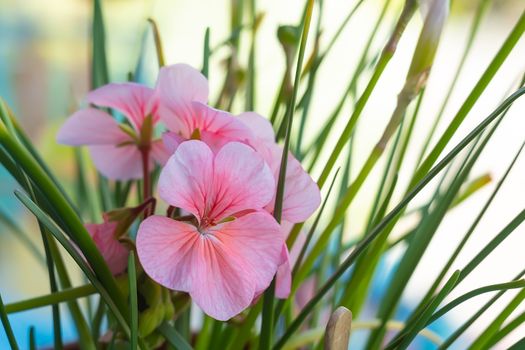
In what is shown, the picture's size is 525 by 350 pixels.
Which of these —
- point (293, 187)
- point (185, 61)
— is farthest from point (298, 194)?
point (185, 61)

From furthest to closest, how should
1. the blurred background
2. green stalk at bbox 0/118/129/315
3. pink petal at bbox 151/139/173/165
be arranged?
the blurred background < pink petal at bbox 151/139/173/165 < green stalk at bbox 0/118/129/315

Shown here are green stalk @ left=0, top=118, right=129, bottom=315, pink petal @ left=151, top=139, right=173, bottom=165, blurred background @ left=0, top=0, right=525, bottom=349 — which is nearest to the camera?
green stalk @ left=0, top=118, right=129, bottom=315

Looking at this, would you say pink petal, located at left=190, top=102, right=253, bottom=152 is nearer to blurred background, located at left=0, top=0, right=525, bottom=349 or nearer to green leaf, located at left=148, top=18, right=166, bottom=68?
green leaf, located at left=148, top=18, right=166, bottom=68

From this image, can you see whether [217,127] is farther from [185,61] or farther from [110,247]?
[185,61]

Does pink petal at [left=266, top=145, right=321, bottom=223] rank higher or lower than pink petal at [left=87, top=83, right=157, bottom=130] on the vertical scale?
lower

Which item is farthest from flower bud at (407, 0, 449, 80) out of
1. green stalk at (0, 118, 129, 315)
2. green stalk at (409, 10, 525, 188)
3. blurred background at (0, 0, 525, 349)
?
blurred background at (0, 0, 525, 349)

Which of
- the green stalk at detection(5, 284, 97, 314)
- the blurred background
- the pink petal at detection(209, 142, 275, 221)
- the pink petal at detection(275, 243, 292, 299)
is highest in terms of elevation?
the pink petal at detection(209, 142, 275, 221)

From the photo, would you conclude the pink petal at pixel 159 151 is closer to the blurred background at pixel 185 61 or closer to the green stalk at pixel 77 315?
the green stalk at pixel 77 315
